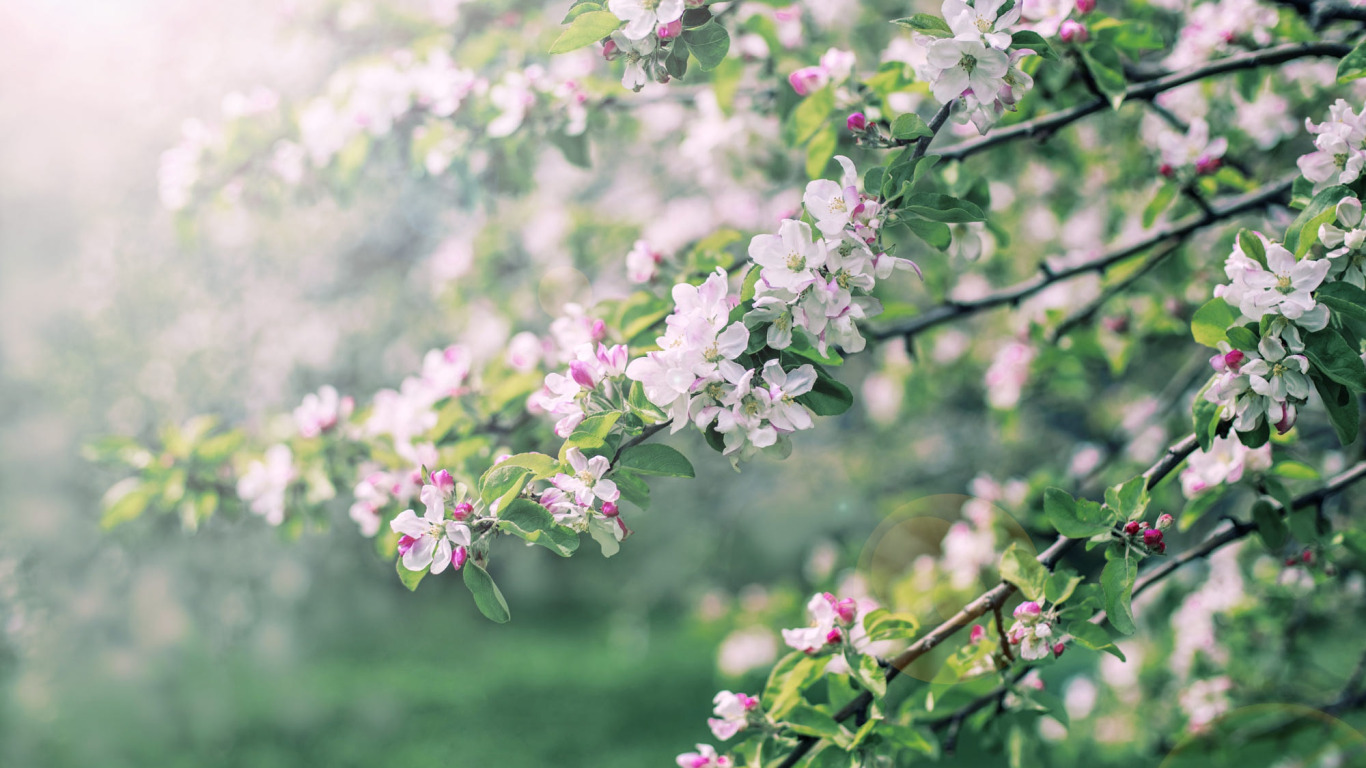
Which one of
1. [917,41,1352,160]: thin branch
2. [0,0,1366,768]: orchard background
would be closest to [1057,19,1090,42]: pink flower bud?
[0,0,1366,768]: orchard background

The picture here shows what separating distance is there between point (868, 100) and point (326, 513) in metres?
1.30

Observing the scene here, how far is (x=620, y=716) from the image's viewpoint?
245 inches

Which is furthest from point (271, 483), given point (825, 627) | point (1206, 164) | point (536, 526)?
point (1206, 164)

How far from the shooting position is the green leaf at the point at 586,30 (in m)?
1.07

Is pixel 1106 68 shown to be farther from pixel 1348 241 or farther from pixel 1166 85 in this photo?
pixel 1348 241

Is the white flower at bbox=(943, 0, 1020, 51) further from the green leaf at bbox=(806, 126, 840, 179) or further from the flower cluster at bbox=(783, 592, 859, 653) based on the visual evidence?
the flower cluster at bbox=(783, 592, 859, 653)

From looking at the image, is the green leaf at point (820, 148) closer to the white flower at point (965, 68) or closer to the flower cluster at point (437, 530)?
the white flower at point (965, 68)

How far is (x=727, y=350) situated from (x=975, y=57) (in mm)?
424

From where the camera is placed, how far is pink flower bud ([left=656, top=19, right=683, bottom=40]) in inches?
41.6

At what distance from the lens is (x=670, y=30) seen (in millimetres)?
1063

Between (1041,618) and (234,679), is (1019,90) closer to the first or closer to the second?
(1041,618)

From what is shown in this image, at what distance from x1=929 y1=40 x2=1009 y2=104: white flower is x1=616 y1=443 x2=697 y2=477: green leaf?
50 centimetres

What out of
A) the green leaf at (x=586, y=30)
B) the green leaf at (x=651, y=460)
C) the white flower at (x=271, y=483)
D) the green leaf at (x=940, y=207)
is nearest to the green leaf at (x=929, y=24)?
the green leaf at (x=940, y=207)

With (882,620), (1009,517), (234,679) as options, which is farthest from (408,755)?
(882,620)
